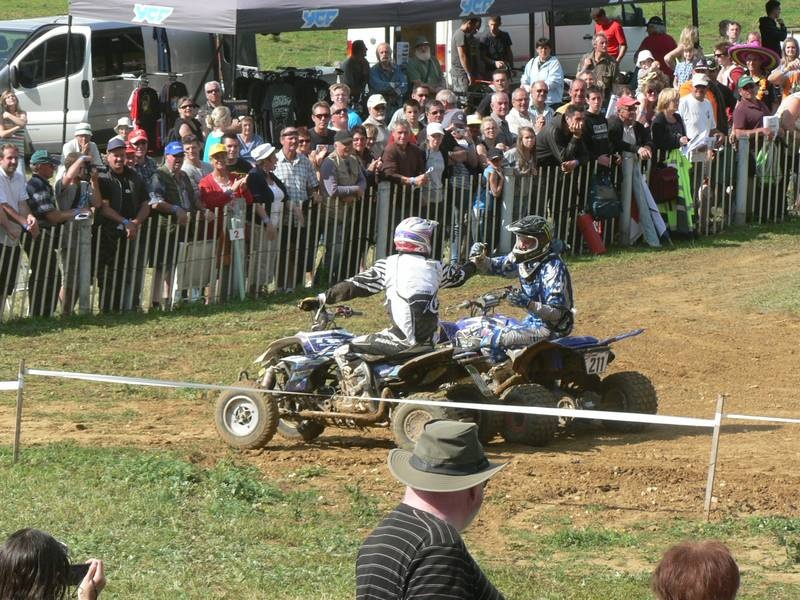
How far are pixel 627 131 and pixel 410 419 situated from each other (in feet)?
30.2

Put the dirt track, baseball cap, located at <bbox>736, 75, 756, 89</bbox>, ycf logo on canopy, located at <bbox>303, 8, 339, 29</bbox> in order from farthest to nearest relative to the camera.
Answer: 1. baseball cap, located at <bbox>736, 75, 756, 89</bbox>
2. ycf logo on canopy, located at <bbox>303, 8, 339, 29</bbox>
3. the dirt track

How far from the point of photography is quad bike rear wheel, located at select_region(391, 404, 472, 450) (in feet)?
34.0

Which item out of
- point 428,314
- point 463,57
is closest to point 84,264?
point 428,314

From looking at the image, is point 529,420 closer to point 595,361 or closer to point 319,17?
point 595,361

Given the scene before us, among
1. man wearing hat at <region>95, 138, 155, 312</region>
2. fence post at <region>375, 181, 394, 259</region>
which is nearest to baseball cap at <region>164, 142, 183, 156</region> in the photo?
man wearing hat at <region>95, 138, 155, 312</region>

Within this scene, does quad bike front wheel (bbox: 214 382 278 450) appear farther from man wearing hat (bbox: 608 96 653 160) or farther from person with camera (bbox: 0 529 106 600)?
man wearing hat (bbox: 608 96 653 160)

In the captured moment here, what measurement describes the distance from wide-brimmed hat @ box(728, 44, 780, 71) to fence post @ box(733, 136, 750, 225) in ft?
5.94

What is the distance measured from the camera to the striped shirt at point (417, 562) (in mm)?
4750

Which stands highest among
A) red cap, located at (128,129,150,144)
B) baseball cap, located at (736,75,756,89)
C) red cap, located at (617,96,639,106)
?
baseball cap, located at (736,75,756,89)

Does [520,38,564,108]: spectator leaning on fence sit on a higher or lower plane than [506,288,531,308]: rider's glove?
higher

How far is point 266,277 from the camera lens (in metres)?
16.5

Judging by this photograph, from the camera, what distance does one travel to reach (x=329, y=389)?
10961 millimetres

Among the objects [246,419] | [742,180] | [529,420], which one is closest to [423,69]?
[742,180]

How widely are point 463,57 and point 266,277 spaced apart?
763cm
